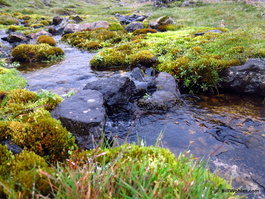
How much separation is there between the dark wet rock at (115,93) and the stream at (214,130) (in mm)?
595

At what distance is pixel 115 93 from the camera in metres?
6.84

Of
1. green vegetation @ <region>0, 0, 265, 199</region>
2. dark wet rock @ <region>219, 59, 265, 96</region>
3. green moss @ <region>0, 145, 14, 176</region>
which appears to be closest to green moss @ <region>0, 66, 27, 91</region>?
green vegetation @ <region>0, 0, 265, 199</region>

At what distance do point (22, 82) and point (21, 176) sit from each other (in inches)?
272

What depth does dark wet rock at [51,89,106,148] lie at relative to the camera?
15.8 ft

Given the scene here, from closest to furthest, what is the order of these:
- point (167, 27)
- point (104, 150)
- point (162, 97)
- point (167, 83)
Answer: point (104, 150), point (162, 97), point (167, 83), point (167, 27)

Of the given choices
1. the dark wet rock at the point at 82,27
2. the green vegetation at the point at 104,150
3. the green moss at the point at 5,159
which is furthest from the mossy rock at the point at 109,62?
the dark wet rock at the point at 82,27

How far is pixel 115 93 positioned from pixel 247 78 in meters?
5.13

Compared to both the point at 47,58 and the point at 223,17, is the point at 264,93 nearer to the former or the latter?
the point at 47,58

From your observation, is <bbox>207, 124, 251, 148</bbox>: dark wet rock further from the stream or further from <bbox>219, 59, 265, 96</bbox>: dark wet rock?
<bbox>219, 59, 265, 96</bbox>: dark wet rock

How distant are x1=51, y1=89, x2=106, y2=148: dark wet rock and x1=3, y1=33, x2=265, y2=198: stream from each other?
83cm

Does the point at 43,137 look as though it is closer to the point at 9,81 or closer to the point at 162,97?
the point at 162,97

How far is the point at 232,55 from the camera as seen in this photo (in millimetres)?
9031

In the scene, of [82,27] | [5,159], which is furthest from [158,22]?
[5,159]

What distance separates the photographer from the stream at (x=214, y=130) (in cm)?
427
